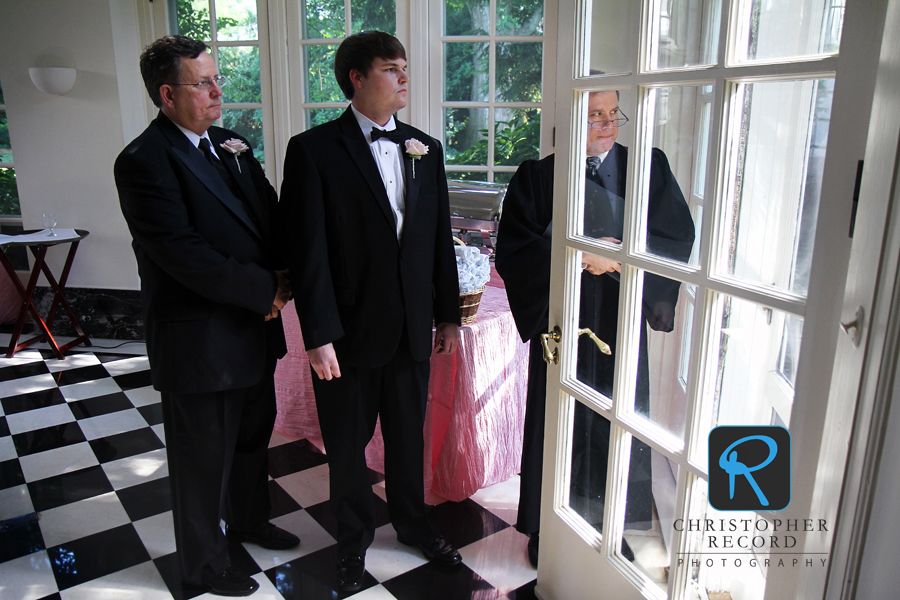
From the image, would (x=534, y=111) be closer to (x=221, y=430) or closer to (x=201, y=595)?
(x=221, y=430)

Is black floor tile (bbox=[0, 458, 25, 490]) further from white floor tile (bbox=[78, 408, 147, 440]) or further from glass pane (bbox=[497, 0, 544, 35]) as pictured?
glass pane (bbox=[497, 0, 544, 35])

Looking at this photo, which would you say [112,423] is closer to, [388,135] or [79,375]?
[79,375]

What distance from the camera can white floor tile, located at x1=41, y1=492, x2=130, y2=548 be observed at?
233 cm

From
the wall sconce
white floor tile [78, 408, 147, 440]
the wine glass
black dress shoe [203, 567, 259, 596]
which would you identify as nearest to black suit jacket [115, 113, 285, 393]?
black dress shoe [203, 567, 259, 596]

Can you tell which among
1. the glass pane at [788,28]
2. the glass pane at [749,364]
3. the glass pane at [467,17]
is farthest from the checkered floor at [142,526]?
the glass pane at [467,17]

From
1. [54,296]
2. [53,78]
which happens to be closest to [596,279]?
[53,78]

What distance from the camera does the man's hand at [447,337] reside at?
6.98 ft

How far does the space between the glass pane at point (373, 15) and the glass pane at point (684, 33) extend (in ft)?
10.3

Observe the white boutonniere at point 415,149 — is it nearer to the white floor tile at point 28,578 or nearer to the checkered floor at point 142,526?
the checkered floor at point 142,526

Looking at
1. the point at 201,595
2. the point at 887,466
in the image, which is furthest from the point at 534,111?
the point at 887,466

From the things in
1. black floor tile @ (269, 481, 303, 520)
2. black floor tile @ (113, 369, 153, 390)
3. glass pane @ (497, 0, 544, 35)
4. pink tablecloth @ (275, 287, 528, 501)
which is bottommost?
black floor tile @ (113, 369, 153, 390)

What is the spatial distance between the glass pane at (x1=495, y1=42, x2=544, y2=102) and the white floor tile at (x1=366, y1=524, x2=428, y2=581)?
279 centimetres

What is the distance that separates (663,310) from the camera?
1.33 metres

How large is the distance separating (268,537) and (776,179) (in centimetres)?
196
